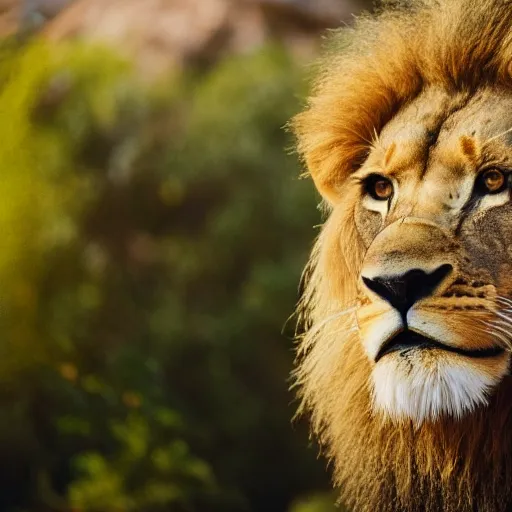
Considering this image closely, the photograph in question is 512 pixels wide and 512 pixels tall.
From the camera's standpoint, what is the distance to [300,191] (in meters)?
3.78

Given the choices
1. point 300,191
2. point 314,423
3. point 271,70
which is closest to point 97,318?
point 300,191

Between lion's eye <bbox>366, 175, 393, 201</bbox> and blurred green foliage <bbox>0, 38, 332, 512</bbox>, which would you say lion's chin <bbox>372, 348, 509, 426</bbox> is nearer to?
lion's eye <bbox>366, 175, 393, 201</bbox>

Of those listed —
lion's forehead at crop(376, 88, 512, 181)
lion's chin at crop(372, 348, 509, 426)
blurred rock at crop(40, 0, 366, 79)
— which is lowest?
lion's chin at crop(372, 348, 509, 426)

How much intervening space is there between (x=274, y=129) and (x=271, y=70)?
27 cm

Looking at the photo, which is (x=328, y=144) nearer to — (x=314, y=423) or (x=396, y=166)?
(x=396, y=166)

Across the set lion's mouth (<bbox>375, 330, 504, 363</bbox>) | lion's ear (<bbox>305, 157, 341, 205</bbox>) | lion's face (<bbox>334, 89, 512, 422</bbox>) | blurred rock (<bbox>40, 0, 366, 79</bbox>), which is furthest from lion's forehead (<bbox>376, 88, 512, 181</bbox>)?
blurred rock (<bbox>40, 0, 366, 79</bbox>)

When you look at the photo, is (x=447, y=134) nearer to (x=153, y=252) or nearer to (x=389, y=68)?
(x=389, y=68)

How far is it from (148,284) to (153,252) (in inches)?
5.8

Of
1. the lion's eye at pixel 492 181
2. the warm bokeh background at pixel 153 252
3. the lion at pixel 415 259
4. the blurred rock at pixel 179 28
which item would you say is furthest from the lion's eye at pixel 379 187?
the blurred rock at pixel 179 28

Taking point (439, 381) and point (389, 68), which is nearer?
point (439, 381)

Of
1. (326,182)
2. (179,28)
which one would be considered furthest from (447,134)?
(179,28)

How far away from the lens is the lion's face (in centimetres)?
183

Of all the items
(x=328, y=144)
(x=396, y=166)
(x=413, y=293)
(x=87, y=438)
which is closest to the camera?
(x=413, y=293)

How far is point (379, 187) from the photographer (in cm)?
216
